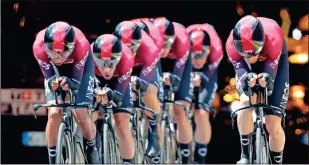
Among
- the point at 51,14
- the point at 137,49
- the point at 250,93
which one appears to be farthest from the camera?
the point at 51,14

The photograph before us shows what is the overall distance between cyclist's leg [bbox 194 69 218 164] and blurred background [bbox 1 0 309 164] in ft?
1.71

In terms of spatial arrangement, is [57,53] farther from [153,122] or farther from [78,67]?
[153,122]

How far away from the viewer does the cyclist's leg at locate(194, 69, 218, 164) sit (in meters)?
15.9

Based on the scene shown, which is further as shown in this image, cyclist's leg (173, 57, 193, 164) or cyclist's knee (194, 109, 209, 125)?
cyclist's knee (194, 109, 209, 125)

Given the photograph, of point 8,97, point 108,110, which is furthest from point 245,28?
point 8,97

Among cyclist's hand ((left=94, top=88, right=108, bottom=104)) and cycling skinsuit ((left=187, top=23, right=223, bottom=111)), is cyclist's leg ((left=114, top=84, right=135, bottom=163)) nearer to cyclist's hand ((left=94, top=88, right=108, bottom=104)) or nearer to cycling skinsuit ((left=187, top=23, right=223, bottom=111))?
cyclist's hand ((left=94, top=88, right=108, bottom=104))

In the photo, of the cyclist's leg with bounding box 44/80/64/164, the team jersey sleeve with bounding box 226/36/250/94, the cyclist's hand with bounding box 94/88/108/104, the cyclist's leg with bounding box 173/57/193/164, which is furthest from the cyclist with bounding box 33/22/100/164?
the cyclist's leg with bounding box 173/57/193/164

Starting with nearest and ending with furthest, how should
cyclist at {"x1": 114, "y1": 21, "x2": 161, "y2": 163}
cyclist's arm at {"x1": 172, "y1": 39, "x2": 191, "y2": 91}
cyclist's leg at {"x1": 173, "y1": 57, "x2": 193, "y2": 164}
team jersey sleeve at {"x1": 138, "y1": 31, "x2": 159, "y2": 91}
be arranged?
1. team jersey sleeve at {"x1": 138, "y1": 31, "x2": 159, "y2": 91}
2. cyclist at {"x1": 114, "y1": 21, "x2": 161, "y2": 163}
3. cyclist's arm at {"x1": 172, "y1": 39, "x2": 191, "y2": 91}
4. cyclist's leg at {"x1": 173, "y1": 57, "x2": 193, "y2": 164}

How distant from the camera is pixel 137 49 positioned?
14.0 metres

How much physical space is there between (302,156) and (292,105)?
68cm

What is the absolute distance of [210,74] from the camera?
15820 mm

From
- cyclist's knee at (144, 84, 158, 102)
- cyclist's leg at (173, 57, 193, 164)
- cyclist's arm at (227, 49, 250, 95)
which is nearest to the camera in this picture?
cyclist's arm at (227, 49, 250, 95)

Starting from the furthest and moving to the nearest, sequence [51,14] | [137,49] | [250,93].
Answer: [51,14], [137,49], [250,93]

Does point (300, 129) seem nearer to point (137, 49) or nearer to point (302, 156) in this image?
point (302, 156)
